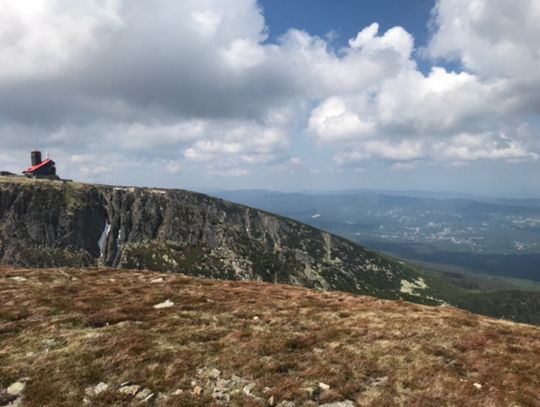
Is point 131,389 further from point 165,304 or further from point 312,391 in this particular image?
point 165,304

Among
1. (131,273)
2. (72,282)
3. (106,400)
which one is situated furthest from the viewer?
(131,273)

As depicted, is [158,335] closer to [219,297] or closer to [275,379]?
[275,379]

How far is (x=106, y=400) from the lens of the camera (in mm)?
17047

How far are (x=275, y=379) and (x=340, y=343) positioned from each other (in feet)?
21.3

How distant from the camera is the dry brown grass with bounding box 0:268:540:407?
1844cm

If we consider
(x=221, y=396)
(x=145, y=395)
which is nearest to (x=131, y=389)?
(x=145, y=395)

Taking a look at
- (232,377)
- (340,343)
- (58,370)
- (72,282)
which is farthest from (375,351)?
(72,282)

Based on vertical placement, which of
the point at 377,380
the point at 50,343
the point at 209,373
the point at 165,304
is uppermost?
the point at 50,343

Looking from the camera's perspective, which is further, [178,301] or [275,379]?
[178,301]

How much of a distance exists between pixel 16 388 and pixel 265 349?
11519mm

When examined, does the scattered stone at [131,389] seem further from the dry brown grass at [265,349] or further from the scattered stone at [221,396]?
the scattered stone at [221,396]

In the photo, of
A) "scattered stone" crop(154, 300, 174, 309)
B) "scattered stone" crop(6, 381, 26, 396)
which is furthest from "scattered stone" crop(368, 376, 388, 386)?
"scattered stone" crop(154, 300, 174, 309)

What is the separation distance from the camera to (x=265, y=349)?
2305 centimetres

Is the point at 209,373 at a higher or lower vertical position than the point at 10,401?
lower
